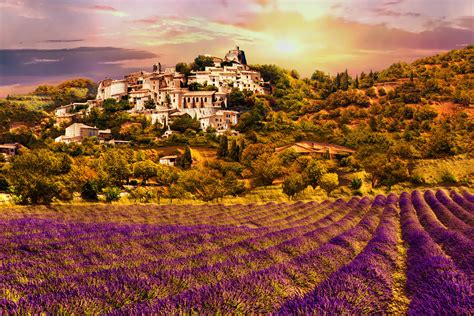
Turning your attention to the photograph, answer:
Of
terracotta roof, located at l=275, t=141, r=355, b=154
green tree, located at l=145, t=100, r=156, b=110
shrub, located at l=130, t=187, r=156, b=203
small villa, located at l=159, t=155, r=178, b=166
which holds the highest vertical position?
green tree, located at l=145, t=100, r=156, b=110

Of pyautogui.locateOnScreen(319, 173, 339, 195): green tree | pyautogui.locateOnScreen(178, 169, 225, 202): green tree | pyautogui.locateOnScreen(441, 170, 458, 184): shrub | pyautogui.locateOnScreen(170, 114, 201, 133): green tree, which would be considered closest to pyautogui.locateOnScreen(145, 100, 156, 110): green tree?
pyautogui.locateOnScreen(170, 114, 201, 133): green tree

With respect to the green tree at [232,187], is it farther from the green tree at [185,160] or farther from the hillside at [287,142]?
the green tree at [185,160]

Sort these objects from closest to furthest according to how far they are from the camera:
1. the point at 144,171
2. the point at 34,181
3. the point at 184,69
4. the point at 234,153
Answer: the point at 34,181 → the point at 144,171 → the point at 234,153 → the point at 184,69

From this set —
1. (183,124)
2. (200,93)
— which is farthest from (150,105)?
(183,124)

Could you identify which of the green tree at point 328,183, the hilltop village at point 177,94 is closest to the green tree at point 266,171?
the green tree at point 328,183

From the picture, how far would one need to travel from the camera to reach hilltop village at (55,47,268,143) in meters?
82.1

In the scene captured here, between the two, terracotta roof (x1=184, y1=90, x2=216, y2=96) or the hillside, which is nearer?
the hillside

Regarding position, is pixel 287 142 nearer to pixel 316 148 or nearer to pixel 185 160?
pixel 316 148

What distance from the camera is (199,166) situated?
194ft

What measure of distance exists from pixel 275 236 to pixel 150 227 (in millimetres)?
3834

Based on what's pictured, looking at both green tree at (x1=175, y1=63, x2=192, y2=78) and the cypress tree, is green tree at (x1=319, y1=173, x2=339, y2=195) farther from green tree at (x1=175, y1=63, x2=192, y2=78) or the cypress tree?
green tree at (x1=175, y1=63, x2=192, y2=78)

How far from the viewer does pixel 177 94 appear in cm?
9238

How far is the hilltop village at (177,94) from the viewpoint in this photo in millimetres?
82062

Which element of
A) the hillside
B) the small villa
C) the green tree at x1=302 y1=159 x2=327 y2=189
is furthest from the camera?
the small villa
